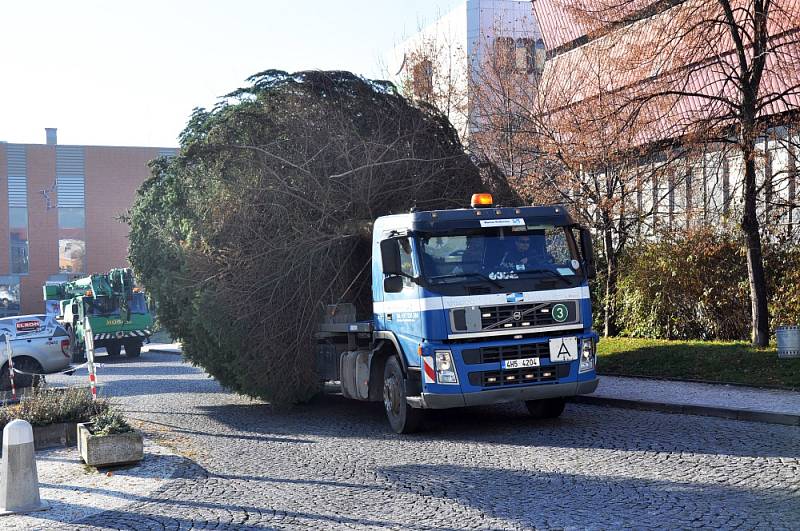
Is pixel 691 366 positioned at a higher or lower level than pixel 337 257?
lower

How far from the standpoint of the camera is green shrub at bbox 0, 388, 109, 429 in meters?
11.5

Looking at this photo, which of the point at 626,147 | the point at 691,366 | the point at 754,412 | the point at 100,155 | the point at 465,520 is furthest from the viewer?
the point at 100,155

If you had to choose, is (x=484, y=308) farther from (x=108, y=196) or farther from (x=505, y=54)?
(x=108, y=196)

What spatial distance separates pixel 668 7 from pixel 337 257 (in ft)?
25.8

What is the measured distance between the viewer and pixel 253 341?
12906 millimetres

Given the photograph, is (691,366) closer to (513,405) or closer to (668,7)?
(513,405)

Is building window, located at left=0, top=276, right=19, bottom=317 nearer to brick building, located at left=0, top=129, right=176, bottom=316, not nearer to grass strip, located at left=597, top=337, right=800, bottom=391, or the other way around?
brick building, located at left=0, top=129, right=176, bottom=316

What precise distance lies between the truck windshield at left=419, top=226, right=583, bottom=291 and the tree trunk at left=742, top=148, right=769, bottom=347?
5274 mm

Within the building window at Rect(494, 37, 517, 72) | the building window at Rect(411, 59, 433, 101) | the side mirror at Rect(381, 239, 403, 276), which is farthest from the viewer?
the building window at Rect(411, 59, 433, 101)

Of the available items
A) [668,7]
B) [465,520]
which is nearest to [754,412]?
[465,520]

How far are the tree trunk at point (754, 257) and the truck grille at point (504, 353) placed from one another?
237 inches

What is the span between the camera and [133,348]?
32.6 metres

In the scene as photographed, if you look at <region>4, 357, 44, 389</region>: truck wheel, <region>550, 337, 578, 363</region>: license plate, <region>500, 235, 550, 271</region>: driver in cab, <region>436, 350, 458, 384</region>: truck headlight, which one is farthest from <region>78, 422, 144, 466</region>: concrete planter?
<region>4, 357, 44, 389</region>: truck wheel

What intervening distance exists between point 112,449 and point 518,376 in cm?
455
